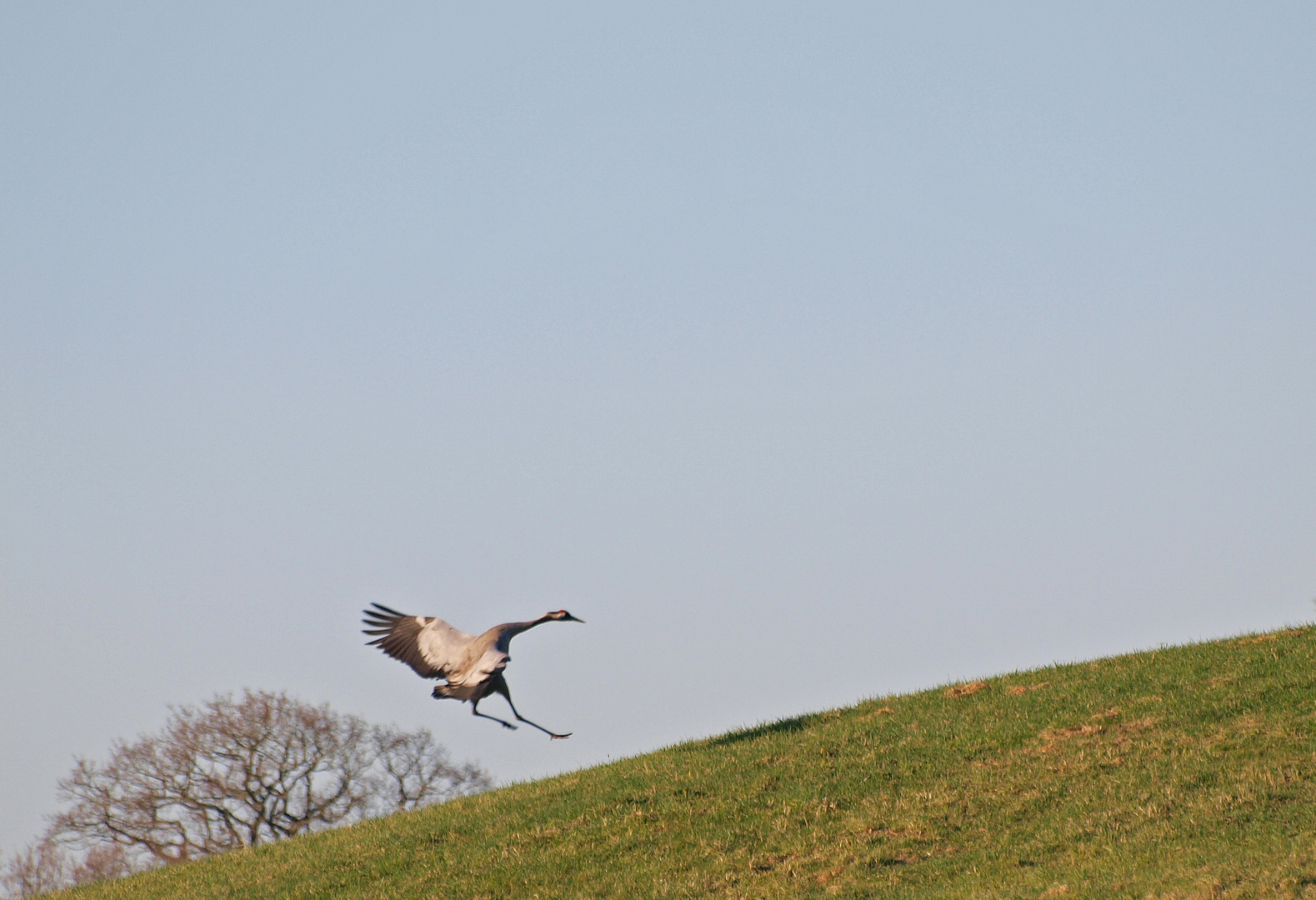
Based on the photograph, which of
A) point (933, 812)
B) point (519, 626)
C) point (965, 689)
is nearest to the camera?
point (933, 812)

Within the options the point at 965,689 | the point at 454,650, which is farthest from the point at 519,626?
the point at 965,689

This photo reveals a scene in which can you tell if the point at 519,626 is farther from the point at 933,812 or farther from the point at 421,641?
the point at 933,812

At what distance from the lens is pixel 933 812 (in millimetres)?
16484

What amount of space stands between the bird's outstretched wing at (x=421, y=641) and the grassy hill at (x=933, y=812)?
2.46 m

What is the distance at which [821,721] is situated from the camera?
72.5ft

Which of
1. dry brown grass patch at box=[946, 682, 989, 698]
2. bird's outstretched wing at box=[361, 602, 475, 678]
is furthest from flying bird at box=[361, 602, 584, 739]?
dry brown grass patch at box=[946, 682, 989, 698]

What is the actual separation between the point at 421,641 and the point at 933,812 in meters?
7.75

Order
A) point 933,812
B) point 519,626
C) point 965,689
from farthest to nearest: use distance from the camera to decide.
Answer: point 965,689
point 519,626
point 933,812

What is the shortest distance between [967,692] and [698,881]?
27.2 feet

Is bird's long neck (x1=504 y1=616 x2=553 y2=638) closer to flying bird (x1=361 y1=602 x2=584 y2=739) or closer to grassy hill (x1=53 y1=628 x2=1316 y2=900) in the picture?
flying bird (x1=361 y1=602 x2=584 y2=739)

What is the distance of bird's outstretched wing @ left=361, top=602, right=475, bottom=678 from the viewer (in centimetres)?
1909

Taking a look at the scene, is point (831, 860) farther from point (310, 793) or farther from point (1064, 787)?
point (310, 793)

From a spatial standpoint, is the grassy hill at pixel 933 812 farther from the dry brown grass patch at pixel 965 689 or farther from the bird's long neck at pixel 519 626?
the bird's long neck at pixel 519 626

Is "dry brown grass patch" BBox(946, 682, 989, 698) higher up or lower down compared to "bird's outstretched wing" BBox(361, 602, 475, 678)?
lower down
